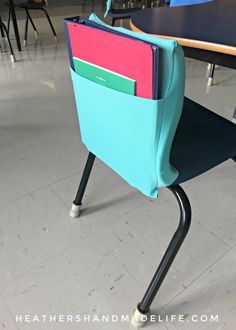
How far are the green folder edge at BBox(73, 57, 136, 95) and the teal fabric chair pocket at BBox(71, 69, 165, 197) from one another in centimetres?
1

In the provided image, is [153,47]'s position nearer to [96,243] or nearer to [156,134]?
[156,134]

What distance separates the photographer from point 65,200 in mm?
1315

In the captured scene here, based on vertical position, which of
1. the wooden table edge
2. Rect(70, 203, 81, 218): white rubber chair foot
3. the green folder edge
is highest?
the wooden table edge

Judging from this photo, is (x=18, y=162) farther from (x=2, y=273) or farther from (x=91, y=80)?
(x=91, y=80)

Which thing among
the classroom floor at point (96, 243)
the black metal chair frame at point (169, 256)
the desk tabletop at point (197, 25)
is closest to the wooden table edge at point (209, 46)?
the desk tabletop at point (197, 25)

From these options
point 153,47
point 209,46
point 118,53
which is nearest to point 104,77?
point 118,53

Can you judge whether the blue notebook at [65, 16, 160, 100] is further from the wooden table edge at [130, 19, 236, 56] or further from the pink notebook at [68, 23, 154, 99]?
the wooden table edge at [130, 19, 236, 56]

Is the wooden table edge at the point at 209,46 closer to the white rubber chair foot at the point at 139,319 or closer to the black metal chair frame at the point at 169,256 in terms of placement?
the black metal chair frame at the point at 169,256

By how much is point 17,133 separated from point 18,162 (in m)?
0.32

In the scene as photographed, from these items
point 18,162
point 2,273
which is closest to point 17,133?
point 18,162

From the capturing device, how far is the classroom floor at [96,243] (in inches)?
36.5

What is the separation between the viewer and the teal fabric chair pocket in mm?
628

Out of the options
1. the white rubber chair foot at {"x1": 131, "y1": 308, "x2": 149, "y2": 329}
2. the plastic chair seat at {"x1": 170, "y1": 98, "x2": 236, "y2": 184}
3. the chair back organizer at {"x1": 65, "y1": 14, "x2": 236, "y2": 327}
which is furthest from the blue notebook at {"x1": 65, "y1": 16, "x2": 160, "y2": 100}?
the white rubber chair foot at {"x1": 131, "y1": 308, "x2": 149, "y2": 329}

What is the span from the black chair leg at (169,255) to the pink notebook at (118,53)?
0.33 meters
